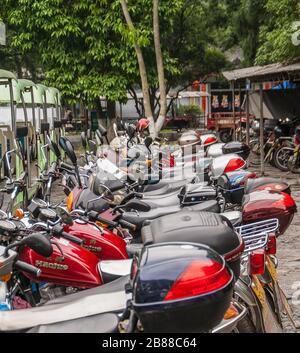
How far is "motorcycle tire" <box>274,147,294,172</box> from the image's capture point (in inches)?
603

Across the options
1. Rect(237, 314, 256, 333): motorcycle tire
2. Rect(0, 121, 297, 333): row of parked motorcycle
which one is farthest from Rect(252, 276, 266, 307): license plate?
Rect(237, 314, 256, 333): motorcycle tire

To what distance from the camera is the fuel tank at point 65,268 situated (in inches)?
155

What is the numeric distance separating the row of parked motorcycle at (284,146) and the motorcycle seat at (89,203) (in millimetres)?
9500

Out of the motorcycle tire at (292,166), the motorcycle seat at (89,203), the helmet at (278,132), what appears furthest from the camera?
the helmet at (278,132)

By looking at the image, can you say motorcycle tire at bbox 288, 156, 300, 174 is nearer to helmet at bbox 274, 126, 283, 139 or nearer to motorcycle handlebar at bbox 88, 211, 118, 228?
helmet at bbox 274, 126, 283, 139

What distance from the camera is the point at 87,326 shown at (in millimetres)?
2902

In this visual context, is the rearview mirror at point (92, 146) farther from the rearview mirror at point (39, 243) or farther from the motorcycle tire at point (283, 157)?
the motorcycle tire at point (283, 157)

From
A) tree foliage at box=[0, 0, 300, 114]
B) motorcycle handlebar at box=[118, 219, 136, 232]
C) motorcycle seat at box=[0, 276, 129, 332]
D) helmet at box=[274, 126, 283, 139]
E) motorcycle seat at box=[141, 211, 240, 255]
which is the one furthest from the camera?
tree foliage at box=[0, 0, 300, 114]

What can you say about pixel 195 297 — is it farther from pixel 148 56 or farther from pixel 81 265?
pixel 148 56

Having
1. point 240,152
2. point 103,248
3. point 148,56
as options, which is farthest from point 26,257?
point 148,56

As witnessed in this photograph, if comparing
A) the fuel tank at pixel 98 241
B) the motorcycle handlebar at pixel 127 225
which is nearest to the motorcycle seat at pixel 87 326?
the fuel tank at pixel 98 241

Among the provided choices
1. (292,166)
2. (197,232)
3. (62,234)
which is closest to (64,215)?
(62,234)

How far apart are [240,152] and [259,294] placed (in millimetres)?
5239

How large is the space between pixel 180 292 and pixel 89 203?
9.59 ft
